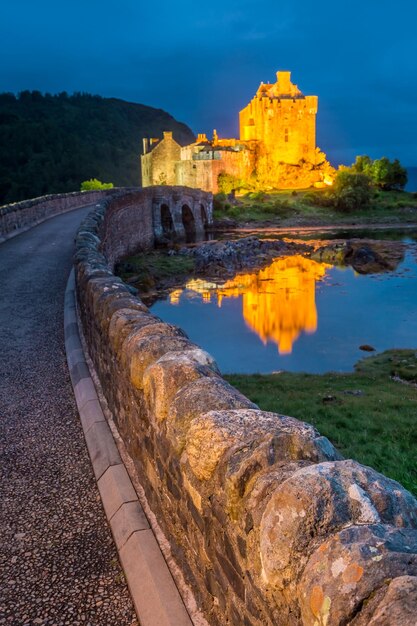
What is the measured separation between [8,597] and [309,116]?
8960cm

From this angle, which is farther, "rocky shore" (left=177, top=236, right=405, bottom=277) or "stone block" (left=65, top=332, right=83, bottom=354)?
"rocky shore" (left=177, top=236, right=405, bottom=277)

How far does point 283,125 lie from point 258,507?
287ft

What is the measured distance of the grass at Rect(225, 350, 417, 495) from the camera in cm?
894

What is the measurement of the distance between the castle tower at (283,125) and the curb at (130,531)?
3188 inches

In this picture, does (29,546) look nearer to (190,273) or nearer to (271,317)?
(271,317)

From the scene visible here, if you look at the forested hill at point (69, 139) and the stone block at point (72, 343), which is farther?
the forested hill at point (69, 139)

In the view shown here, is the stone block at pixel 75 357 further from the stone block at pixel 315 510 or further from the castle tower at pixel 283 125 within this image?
the castle tower at pixel 283 125

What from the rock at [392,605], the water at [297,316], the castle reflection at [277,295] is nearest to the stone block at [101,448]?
the rock at [392,605]

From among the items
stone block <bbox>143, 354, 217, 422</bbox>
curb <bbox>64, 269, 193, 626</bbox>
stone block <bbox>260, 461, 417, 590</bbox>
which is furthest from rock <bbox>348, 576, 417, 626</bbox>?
stone block <bbox>143, 354, 217, 422</bbox>

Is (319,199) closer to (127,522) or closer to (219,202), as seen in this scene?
(219,202)

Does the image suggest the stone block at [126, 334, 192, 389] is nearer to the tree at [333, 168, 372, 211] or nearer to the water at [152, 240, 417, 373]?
the water at [152, 240, 417, 373]

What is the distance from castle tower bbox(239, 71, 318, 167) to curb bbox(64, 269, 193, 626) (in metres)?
81.0

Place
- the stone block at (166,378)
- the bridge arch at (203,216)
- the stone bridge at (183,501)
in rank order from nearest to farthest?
1. the stone bridge at (183,501)
2. the stone block at (166,378)
3. the bridge arch at (203,216)

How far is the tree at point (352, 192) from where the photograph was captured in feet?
206
